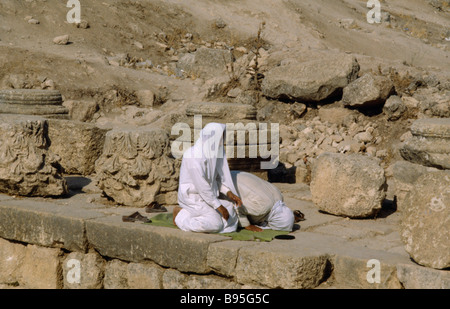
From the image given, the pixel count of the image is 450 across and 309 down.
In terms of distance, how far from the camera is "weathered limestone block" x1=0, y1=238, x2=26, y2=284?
24.3ft

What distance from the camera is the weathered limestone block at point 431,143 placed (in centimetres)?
697

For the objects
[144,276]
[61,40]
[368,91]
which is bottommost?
[144,276]

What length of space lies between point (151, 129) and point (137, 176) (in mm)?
652

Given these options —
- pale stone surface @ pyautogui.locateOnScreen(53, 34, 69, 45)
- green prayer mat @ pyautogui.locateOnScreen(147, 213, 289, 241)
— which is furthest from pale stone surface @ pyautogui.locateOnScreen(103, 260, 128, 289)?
pale stone surface @ pyautogui.locateOnScreen(53, 34, 69, 45)

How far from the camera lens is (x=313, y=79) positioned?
12.1 metres

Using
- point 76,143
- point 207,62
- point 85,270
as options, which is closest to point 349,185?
point 85,270

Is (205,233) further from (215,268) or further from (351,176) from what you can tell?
(351,176)

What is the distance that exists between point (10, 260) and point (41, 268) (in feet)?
1.62

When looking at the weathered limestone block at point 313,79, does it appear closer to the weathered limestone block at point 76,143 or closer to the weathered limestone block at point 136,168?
the weathered limestone block at point 76,143

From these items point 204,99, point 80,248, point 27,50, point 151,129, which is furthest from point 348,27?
point 80,248

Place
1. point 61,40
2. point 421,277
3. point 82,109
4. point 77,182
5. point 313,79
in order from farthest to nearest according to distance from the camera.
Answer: point 61,40 → point 82,109 → point 313,79 → point 77,182 → point 421,277

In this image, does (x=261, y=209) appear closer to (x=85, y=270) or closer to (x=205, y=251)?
(x=205, y=251)
